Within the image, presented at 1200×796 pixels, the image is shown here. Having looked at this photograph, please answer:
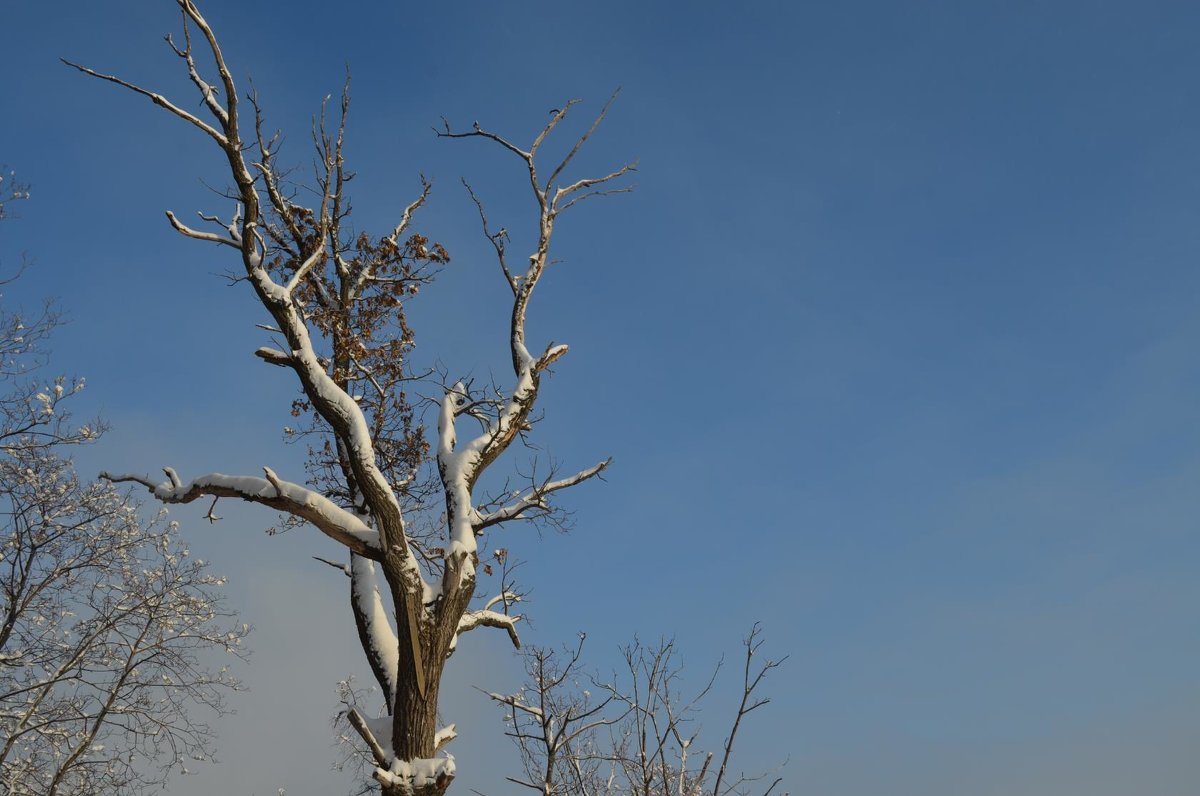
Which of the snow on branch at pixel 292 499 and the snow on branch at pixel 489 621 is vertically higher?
the snow on branch at pixel 292 499

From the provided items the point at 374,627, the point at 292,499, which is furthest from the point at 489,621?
the point at 292,499

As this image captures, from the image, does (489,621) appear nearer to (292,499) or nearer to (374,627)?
(374,627)

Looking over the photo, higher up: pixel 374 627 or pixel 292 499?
pixel 292 499

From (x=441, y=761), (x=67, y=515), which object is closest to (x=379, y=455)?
(x=441, y=761)

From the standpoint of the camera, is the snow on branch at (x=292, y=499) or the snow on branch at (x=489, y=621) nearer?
the snow on branch at (x=292, y=499)

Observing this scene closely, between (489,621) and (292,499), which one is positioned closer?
(292,499)

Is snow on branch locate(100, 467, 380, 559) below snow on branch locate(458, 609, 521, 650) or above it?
above

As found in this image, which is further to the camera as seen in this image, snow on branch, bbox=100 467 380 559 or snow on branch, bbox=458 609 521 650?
snow on branch, bbox=458 609 521 650

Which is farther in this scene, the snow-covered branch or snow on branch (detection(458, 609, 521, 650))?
snow on branch (detection(458, 609, 521, 650))

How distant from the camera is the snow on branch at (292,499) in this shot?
242 inches

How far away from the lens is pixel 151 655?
13.9m

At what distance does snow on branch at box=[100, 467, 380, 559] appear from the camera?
616cm

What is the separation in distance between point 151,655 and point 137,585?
1.19m

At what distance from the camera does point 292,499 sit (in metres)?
6.15
